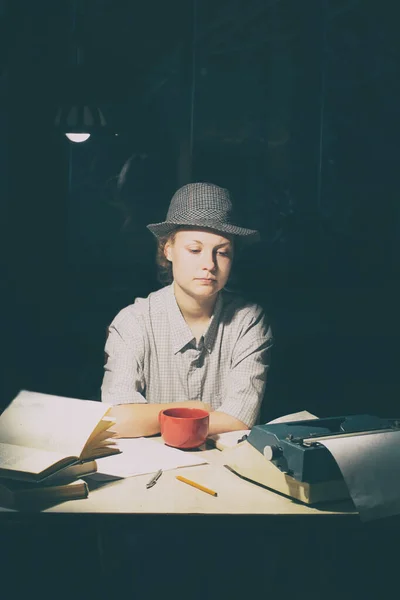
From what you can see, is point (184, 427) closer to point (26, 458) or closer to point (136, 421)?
point (136, 421)

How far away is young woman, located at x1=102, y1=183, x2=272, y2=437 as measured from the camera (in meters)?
2.40

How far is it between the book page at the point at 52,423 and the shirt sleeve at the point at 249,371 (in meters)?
0.68

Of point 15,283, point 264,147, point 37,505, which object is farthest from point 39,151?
point 37,505

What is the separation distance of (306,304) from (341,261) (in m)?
0.42

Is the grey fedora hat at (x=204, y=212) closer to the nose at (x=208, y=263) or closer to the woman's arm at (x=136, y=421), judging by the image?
the nose at (x=208, y=263)

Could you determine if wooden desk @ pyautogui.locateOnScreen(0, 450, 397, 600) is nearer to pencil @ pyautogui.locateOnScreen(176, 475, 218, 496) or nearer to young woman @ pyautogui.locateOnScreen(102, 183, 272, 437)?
pencil @ pyautogui.locateOnScreen(176, 475, 218, 496)

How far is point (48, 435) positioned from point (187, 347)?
1018 mm

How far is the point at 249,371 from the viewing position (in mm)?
2471

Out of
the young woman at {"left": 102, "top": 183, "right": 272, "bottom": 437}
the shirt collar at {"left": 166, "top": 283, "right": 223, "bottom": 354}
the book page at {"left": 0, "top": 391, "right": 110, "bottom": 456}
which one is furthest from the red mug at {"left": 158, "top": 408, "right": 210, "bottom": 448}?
the shirt collar at {"left": 166, "top": 283, "right": 223, "bottom": 354}

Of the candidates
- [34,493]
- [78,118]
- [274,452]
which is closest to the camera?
[34,493]

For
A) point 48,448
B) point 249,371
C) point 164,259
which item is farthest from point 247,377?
point 48,448

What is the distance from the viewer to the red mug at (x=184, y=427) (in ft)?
6.11

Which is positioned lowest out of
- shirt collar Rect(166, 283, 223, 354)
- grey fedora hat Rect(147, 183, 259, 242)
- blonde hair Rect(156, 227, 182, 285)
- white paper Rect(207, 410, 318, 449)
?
white paper Rect(207, 410, 318, 449)

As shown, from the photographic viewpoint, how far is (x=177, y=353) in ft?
8.57
